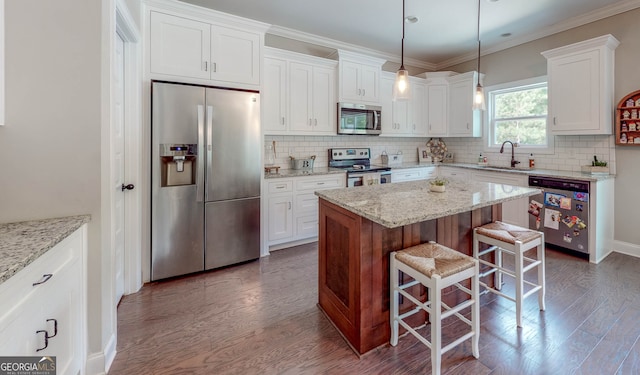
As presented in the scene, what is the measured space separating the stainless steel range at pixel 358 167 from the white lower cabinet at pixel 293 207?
0.23 metres

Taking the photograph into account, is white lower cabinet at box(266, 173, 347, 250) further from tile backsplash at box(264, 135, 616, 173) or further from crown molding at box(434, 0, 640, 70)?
crown molding at box(434, 0, 640, 70)

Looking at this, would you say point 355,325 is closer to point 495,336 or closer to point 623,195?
point 495,336

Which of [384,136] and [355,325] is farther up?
[384,136]


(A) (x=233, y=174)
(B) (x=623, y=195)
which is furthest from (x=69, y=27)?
(B) (x=623, y=195)

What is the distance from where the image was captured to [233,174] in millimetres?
3061

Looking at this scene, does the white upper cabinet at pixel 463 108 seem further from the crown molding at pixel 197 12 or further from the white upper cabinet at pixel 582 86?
the crown molding at pixel 197 12

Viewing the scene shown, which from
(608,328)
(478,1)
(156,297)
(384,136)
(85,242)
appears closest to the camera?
(85,242)

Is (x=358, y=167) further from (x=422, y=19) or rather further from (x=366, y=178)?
(x=422, y=19)

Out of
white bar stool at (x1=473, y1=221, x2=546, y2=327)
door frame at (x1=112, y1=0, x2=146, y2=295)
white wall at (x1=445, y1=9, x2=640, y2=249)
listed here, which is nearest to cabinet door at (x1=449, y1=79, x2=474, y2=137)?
white wall at (x1=445, y1=9, x2=640, y2=249)

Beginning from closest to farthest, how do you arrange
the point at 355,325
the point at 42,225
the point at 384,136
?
the point at 42,225
the point at 355,325
the point at 384,136

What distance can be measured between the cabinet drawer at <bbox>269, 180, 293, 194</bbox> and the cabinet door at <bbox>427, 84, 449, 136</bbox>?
10.0 ft

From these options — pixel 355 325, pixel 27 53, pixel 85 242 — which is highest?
pixel 27 53

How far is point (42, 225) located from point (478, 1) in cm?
427

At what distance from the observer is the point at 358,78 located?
4340 millimetres
